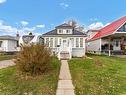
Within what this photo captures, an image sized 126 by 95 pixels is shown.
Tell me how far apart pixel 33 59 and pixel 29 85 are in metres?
2.67

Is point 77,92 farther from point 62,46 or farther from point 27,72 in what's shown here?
point 62,46

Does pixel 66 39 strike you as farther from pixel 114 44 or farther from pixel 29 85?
pixel 29 85

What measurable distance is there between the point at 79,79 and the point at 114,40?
27983mm

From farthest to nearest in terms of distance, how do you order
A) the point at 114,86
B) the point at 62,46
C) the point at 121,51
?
the point at 121,51 → the point at 62,46 → the point at 114,86

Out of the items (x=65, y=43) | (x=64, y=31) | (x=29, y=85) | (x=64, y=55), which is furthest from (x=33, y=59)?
(x=64, y=31)

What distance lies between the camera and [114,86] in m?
11.3

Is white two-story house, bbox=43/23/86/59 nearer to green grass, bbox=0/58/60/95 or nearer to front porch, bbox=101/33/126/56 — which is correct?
front porch, bbox=101/33/126/56

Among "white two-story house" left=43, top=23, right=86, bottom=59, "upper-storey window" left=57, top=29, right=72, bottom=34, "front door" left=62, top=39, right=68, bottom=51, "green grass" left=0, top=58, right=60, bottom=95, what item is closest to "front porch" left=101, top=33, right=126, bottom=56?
"white two-story house" left=43, top=23, right=86, bottom=59

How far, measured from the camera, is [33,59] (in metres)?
13.9

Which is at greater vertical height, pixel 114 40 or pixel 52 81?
pixel 114 40

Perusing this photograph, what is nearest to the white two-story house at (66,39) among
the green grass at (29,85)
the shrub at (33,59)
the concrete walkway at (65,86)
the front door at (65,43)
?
the front door at (65,43)

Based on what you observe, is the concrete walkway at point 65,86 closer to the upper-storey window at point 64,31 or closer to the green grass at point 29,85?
the green grass at point 29,85

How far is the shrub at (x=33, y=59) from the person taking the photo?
14.0 m

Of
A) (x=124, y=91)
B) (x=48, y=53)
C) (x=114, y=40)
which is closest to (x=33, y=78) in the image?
(x=48, y=53)
